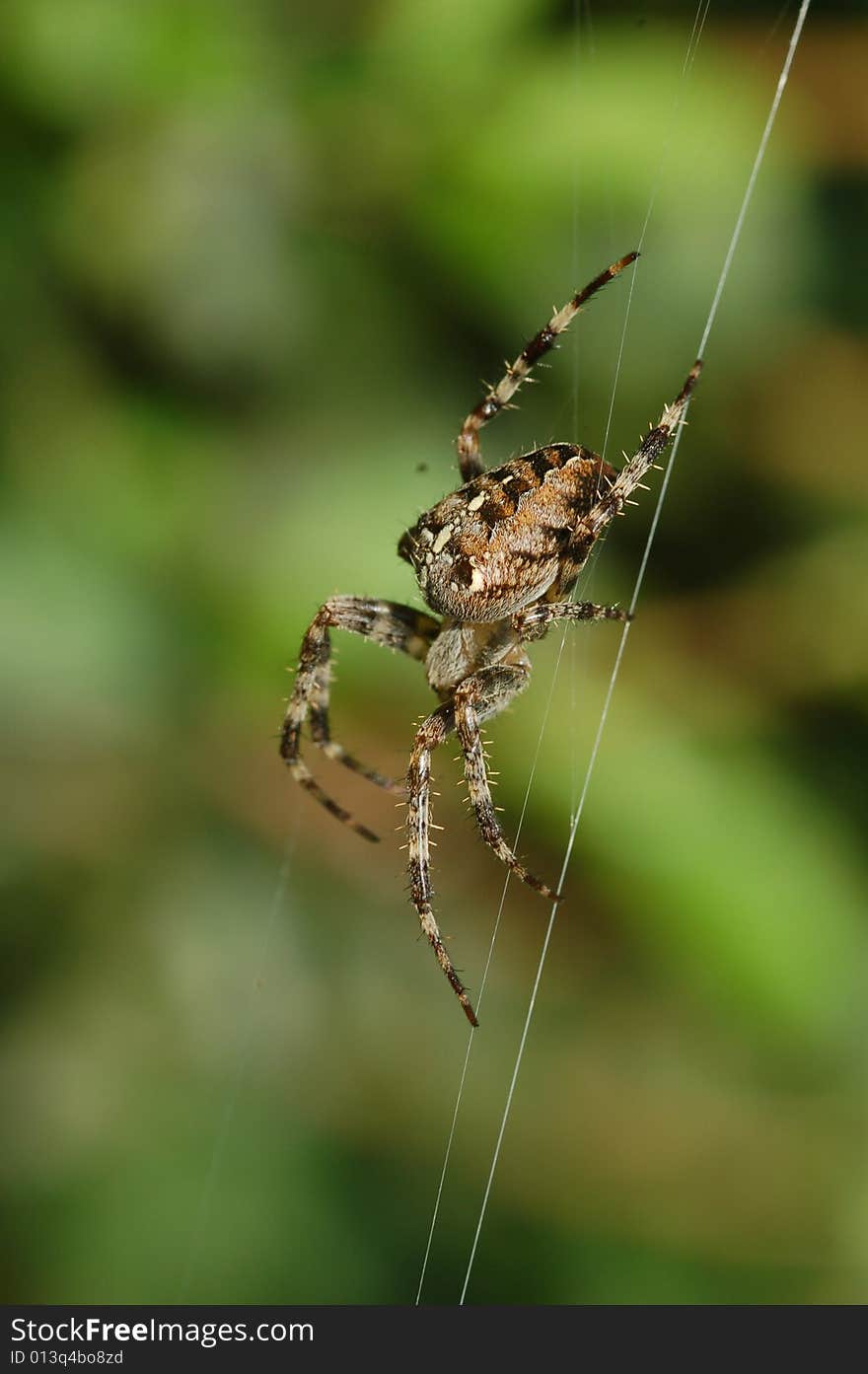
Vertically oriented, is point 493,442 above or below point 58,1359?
above

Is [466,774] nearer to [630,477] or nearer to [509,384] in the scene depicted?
[630,477]

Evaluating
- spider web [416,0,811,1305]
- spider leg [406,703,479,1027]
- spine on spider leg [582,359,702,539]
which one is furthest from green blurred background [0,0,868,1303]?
spine on spider leg [582,359,702,539]

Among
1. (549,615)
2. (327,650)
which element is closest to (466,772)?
(549,615)

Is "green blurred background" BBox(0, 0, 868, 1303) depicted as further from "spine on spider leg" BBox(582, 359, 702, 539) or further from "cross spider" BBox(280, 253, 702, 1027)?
"spine on spider leg" BBox(582, 359, 702, 539)

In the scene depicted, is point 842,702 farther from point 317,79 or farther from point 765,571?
point 317,79

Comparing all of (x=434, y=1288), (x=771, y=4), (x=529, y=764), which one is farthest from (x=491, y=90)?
(x=434, y=1288)

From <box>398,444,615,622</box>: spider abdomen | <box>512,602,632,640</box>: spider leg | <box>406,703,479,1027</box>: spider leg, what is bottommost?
<box>406,703,479,1027</box>: spider leg

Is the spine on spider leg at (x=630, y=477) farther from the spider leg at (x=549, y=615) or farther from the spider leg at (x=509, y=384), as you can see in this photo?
the spider leg at (x=509, y=384)

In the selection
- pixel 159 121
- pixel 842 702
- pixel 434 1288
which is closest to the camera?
pixel 434 1288

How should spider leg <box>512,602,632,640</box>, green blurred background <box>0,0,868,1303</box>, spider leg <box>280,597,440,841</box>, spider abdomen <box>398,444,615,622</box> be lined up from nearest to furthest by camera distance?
spider leg <box>512,602,632,640</box>
spider abdomen <box>398,444,615,622</box>
spider leg <box>280,597,440,841</box>
green blurred background <box>0,0,868,1303</box>
